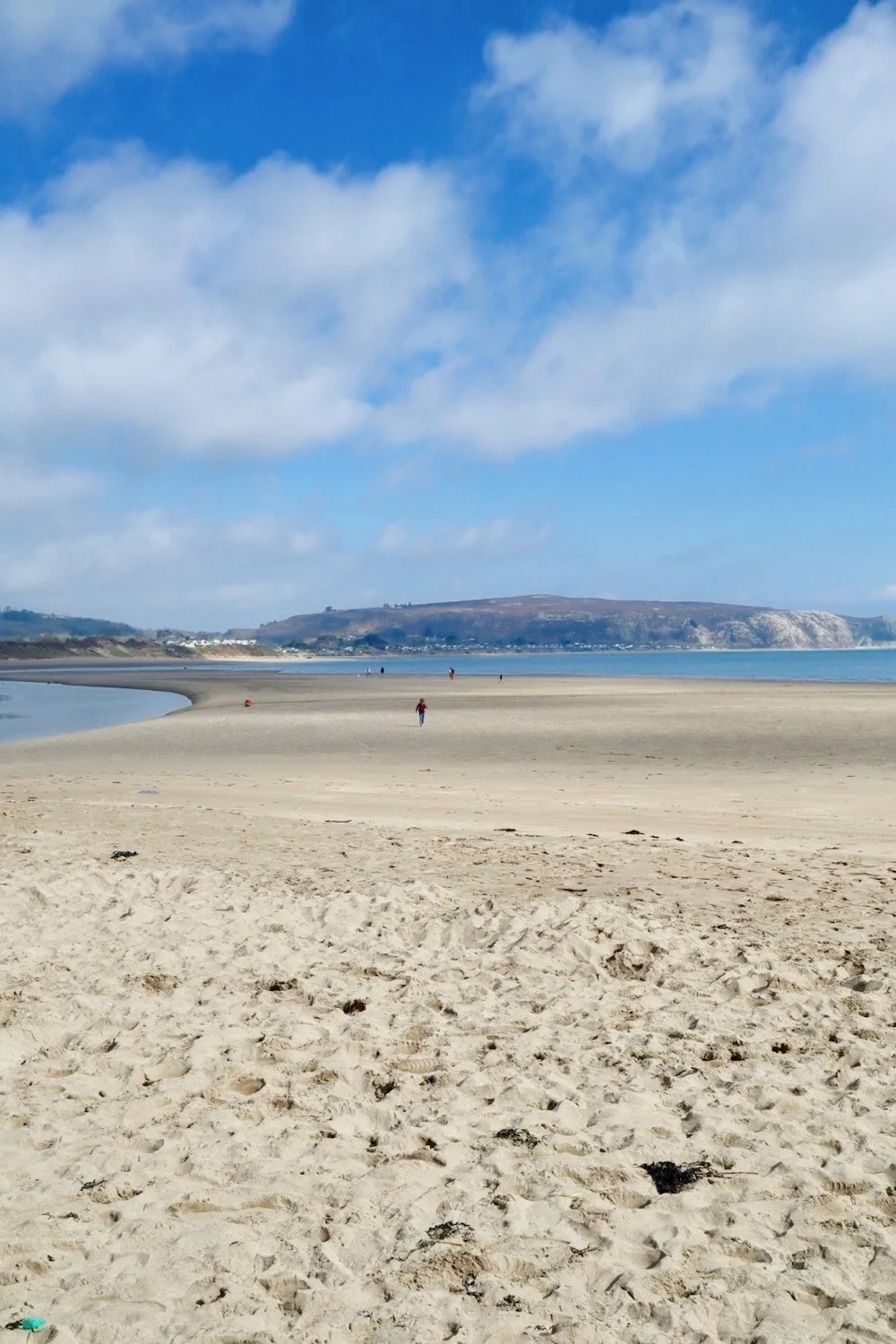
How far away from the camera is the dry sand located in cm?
360

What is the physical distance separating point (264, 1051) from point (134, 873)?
4497 mm

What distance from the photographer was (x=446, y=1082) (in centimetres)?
532

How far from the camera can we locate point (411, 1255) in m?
3.81

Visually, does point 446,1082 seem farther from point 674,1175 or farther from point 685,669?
point 685,669

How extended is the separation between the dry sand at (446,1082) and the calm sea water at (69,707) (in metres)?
23.1

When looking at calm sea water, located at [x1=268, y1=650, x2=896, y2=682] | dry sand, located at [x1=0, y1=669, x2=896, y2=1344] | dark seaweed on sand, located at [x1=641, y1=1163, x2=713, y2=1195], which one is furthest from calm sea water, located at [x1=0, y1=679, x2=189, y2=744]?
calm sea water, located at [x1=268, y1=650, x2=896, y2=682]

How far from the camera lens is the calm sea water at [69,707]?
113ft

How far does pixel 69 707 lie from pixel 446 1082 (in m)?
44.0

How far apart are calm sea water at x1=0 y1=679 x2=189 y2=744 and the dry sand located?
75.7 feet

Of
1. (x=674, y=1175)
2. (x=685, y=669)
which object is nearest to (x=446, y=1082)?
(x=674, y=1175)

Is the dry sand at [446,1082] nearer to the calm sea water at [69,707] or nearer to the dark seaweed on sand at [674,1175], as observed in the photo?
the dark seaweed on sand at [674,1175]

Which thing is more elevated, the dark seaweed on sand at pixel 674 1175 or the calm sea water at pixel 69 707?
the dark seaweed on sand at pixel 674 1175

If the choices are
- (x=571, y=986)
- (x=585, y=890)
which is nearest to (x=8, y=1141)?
(x=571, y=986)

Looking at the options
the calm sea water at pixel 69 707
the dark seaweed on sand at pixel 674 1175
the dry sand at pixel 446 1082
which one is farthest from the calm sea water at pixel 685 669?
the dark seaweed on sand at pixel 674 1175
